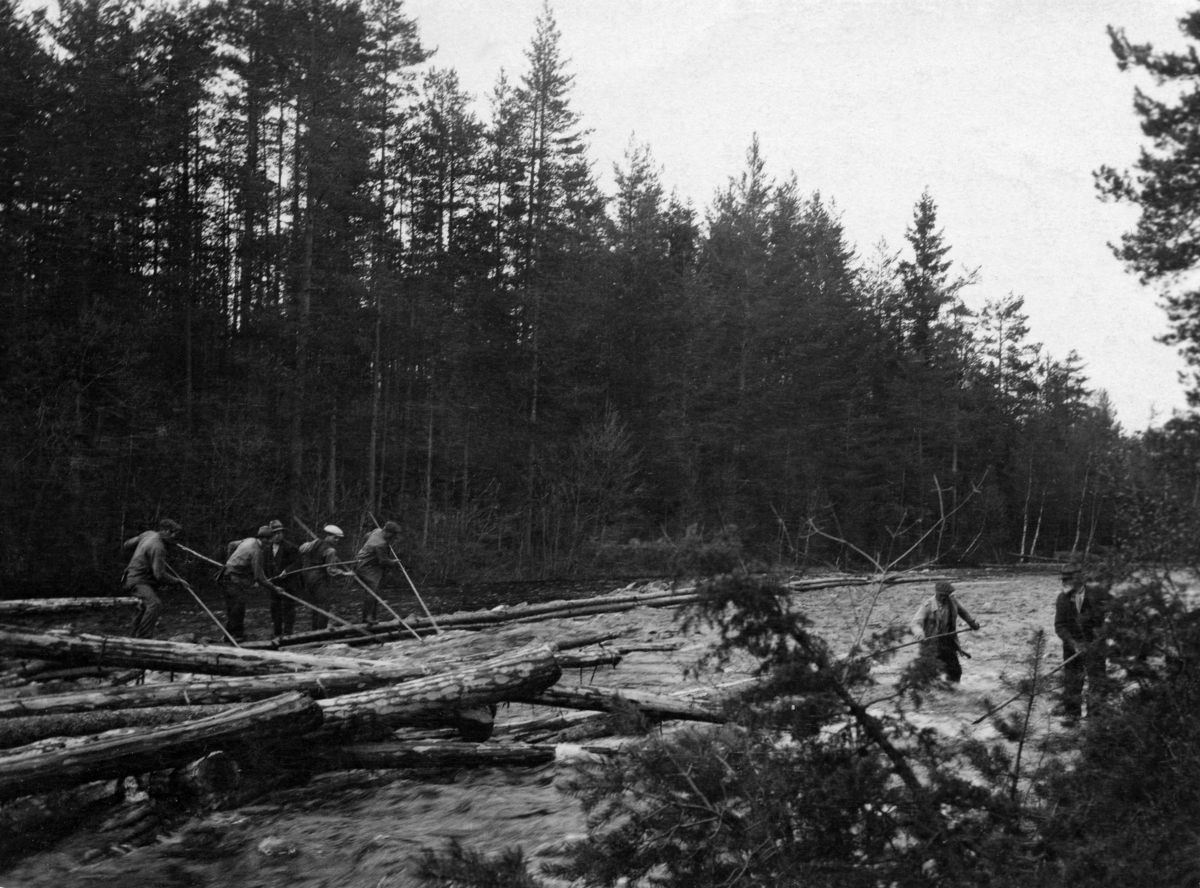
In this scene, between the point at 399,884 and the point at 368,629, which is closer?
the point at 399,884

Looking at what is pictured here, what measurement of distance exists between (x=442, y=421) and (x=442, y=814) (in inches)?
1228

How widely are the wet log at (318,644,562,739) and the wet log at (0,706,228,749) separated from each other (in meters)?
1.03

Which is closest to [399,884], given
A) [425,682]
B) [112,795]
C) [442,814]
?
[442,814]

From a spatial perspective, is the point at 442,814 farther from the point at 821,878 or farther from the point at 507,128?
the point at 507,128

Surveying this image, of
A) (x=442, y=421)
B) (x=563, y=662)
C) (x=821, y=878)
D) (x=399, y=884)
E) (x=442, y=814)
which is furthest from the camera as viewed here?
(x=442, y=421)

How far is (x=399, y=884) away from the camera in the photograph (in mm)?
6750

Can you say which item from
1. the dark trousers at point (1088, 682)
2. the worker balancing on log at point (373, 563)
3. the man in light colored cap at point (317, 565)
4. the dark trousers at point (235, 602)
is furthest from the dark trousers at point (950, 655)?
the dark trousers at point (235, 602)

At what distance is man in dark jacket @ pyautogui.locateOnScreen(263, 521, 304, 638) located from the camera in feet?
51.0

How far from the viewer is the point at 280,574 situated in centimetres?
1574

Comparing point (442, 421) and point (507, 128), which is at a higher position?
point (507, 128)

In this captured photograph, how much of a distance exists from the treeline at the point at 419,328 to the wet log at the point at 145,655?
14.7m

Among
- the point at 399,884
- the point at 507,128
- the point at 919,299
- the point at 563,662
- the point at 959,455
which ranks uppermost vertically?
the point at 507,128

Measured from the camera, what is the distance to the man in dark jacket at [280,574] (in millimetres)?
15539

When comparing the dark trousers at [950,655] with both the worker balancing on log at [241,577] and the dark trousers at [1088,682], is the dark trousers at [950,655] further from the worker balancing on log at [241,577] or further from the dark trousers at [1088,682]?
the worker balancing on log at [241,577]
